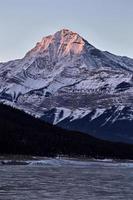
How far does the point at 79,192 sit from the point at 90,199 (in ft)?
25.4

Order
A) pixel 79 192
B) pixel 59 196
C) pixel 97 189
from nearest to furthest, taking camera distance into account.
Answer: pixel 59 196, pixel 79 192, pixel 97 189

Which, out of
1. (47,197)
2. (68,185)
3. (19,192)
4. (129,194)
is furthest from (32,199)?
(68,185)

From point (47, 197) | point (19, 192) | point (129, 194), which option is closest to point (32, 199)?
point (47, 197)

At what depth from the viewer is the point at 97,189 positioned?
7481 cm

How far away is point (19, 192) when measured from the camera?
67312mm

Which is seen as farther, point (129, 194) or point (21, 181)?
point (21, 181)

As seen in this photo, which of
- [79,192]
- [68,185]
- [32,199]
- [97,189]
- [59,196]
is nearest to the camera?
[32,199]

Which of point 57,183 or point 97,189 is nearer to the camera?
point 97,189

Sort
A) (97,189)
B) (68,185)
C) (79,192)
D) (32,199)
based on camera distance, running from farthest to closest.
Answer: (68,185)
(97,189)
(79,192)
(32,199)

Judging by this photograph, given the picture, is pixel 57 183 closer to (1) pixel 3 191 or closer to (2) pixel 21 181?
(2) pixel 21 181

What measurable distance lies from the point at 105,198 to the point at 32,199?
813 cm

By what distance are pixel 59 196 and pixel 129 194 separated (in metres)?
9.90

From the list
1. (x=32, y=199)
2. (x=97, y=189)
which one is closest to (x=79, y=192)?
(x=97, y=189)

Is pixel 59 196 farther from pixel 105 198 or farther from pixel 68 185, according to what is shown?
pixel 68 185
